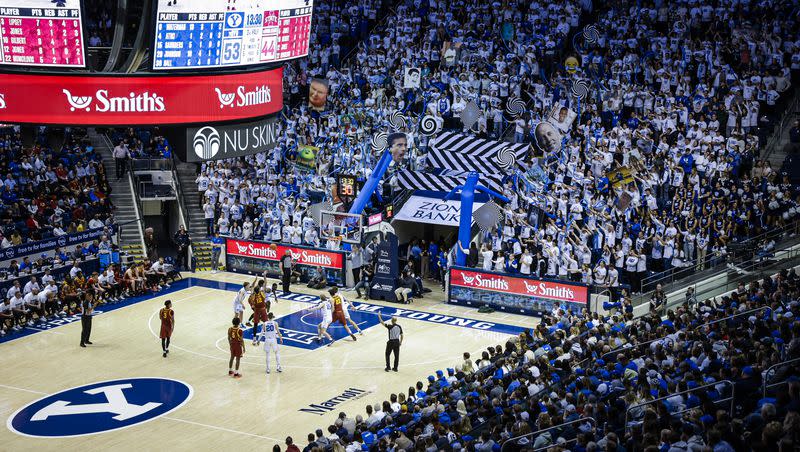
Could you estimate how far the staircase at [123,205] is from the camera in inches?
1570

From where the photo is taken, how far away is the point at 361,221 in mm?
37312

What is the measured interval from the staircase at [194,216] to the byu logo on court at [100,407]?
13.3m

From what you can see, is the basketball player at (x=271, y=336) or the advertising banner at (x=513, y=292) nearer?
the basketball player at (x=271, y=336)

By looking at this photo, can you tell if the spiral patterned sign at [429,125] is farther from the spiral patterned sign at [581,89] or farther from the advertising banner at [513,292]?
the advertising banner at [513,292]

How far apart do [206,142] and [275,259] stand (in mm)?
17935

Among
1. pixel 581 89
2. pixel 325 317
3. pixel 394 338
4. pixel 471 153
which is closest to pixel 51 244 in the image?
pixel 325 317

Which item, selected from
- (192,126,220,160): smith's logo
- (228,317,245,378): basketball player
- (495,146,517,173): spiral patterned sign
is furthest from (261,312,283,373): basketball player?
(495,146,517,173): spiral patterned sign

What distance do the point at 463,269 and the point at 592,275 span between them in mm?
4292

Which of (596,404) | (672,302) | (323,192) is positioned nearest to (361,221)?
(323,192)

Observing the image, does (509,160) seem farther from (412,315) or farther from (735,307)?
(735,307)

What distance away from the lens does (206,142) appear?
20.8 metres

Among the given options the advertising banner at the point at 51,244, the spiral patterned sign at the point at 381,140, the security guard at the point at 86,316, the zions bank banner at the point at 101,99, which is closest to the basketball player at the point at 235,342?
the security guard at the point at 86,316

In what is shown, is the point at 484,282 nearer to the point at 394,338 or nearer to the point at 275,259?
the point at 394,338

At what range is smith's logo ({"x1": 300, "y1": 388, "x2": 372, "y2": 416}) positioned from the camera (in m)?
25.0
